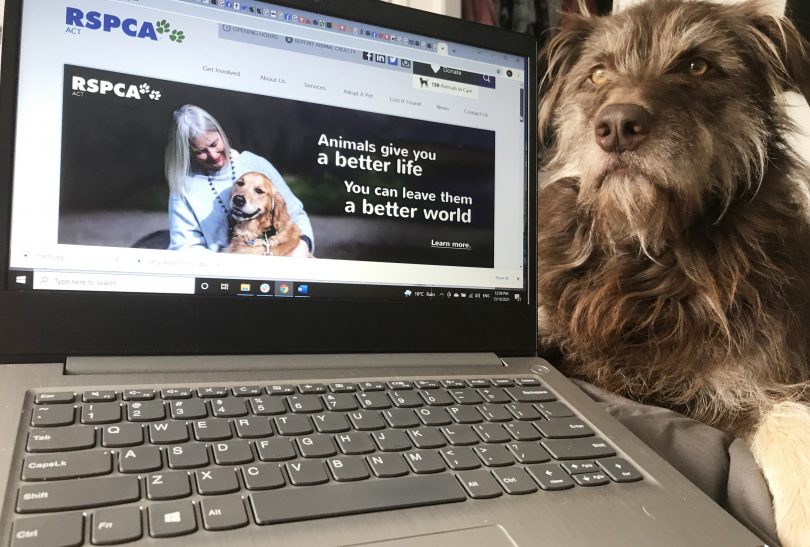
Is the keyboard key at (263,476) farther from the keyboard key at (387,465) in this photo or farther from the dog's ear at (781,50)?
the dog's ear at (781,50)

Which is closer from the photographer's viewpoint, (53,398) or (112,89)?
(53,398)

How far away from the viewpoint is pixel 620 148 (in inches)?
36.2

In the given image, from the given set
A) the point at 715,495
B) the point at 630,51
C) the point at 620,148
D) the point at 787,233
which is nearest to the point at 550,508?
the point at 715,495

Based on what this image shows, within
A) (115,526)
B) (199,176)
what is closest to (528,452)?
(115,526)

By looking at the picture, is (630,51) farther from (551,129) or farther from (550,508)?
(550,508)

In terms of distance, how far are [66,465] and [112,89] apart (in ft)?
1.33

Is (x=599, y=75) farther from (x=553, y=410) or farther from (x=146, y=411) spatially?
(x=146, y=411)

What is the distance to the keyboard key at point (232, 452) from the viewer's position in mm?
475

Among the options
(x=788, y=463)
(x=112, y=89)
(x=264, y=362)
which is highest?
(x=112, y=89)

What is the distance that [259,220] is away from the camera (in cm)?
71

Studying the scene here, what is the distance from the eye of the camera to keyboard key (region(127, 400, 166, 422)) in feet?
1.68

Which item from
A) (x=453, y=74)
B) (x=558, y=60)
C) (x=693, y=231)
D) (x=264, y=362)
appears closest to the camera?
(x=264, y=362)

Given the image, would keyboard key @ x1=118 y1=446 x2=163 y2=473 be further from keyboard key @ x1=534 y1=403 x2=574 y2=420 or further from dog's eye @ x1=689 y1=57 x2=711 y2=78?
dog's eye @ x1=689 y1=57 x2=711 y2=78

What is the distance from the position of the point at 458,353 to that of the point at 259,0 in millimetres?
500
